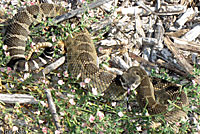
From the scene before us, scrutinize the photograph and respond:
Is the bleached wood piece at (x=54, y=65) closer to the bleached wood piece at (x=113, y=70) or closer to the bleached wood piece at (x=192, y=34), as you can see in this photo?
the bleached wood piece at (x=113, y=70)

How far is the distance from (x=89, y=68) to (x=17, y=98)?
150 cm

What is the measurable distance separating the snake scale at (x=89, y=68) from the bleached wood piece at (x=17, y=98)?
0.69m

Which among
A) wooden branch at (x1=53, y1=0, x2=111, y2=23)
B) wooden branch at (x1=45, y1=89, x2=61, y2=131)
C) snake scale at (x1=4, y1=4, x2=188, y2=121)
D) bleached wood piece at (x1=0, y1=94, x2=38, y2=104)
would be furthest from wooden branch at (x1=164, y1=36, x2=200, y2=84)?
bleached wood piece at (x1=0, y1=94, x2=38, y2=104)

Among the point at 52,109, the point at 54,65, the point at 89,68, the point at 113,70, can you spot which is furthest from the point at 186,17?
the point at 52,109

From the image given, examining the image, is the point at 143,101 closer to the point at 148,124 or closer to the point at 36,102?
the point at 148,124

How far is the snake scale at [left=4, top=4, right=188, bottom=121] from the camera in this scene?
454 cm

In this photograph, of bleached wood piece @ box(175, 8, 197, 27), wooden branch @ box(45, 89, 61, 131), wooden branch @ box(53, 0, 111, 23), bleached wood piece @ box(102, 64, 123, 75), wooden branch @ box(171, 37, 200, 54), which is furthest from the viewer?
bleached wood piece @ box(175, 8, 197, 27)

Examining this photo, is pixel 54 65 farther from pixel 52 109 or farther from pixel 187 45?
pixel 187 45

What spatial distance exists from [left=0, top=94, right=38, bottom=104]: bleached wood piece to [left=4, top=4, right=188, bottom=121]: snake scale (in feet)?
2.28

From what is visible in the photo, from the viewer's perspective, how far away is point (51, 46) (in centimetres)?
514

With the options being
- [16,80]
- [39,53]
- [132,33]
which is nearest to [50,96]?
[16,80]

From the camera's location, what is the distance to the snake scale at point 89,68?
454 cm

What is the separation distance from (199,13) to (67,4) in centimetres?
346

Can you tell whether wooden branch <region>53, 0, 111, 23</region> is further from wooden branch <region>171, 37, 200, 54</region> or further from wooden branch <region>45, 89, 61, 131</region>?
wooden branch <region>171, 37, 200, 54</region>
